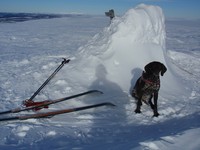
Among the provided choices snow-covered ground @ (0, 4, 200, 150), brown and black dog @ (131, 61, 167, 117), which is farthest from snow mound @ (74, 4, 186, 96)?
brown and black dog @ (131, 61, 167, 117)

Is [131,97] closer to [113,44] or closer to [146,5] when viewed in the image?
[113,44]

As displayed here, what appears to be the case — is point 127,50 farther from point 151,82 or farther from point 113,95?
point 151,82

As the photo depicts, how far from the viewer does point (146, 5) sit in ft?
31.9

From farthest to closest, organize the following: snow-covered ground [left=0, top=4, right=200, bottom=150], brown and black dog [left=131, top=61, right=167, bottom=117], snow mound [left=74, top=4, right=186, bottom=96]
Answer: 1. snow mound [left=74, top=4, right=186, bottom=96]
2. brown and black dog [left=131, top=61, right=167, bottom=117]
3. snow-covered ground [left=0, top=4, right=200, bottom=150]

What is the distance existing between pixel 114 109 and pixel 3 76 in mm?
4566

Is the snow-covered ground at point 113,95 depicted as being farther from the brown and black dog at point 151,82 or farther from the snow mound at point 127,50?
the brown and black dog at point 151,82

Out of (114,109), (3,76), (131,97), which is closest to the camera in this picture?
(114,109)

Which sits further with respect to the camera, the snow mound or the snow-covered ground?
the snow mound

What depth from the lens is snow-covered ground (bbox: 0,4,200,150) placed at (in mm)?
4430

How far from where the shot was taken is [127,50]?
8500mm

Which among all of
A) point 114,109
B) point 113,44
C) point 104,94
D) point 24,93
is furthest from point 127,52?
point 24,93

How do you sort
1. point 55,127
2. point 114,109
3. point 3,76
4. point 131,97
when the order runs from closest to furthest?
point 55,127 → point 114,109 → point 131,97 → point 3,76

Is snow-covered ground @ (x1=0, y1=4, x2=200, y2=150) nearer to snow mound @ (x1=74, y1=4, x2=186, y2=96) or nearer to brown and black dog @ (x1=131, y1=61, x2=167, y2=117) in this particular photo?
snow mound @ (x1=74, y1=4, x2=186, y2=96)

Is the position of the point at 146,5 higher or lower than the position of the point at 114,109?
higher
